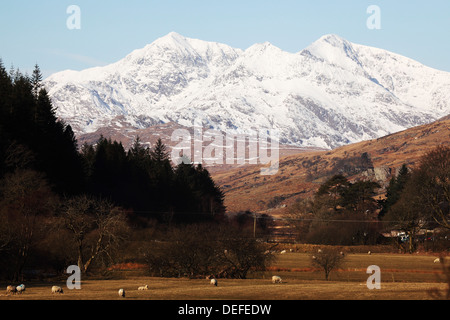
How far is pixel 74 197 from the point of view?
82.9 meters

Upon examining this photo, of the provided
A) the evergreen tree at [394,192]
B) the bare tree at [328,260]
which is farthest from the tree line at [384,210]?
the bare tree at [328,260]

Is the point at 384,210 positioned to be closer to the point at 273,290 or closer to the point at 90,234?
the point at 90,234

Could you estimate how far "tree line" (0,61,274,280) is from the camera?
5928cm

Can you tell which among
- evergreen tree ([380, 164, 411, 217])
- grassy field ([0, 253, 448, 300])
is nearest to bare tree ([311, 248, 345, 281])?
grassy field ([0, 253, 448, 300])

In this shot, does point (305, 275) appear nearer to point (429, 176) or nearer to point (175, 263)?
point (175, 263)

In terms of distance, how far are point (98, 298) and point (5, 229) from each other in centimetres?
1975

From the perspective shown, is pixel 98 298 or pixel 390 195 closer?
pixel 98 298

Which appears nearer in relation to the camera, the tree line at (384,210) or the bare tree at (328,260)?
the bare tree at (328,260)

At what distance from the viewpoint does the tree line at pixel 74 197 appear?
59.3 m

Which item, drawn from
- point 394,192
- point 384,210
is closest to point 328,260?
point 384,210

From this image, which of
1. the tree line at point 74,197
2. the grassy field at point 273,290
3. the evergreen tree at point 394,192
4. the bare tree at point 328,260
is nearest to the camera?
the grassy field at point 273,290

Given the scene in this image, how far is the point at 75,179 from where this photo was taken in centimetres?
9006

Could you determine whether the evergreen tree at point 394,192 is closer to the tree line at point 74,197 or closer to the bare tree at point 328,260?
the tree line at point 74,197
